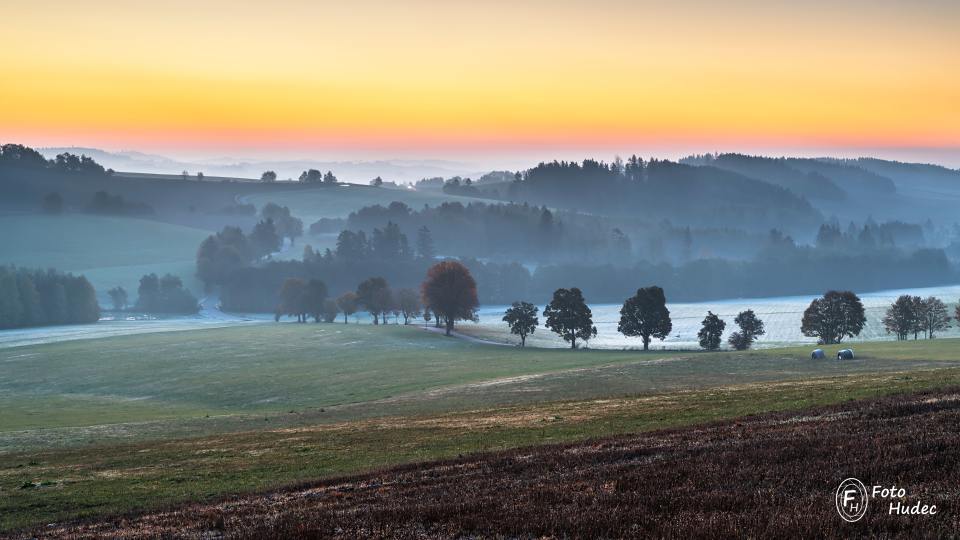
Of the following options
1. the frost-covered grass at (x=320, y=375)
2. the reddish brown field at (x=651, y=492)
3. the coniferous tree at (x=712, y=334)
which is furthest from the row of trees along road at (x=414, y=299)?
the reddish brown field at (x=651, y=492)

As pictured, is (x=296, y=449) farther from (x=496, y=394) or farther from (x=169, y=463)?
(x=496, y=394)

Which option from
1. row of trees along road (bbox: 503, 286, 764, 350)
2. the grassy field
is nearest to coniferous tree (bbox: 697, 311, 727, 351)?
row of trees along road (bbox: 503, 286, 764, 350)

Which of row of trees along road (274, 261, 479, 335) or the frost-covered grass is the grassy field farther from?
row of trees along road (274, 261, 479, 335)

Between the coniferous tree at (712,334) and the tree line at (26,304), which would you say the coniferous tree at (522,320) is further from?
the tree line at (26,304)

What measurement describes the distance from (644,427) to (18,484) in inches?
1105

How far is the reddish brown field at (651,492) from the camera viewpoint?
51.0 ft

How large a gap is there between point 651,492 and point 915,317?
452 ft

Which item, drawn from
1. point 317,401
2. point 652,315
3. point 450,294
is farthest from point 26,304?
point 652,315

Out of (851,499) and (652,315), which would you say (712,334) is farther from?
(851,499)

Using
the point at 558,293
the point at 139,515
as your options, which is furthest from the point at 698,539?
the point at 558,293

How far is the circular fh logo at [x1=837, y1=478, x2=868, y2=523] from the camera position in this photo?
15188 millimetres

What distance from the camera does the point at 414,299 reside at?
189 m

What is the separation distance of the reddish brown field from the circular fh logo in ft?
0.70

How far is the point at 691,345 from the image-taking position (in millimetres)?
153375
